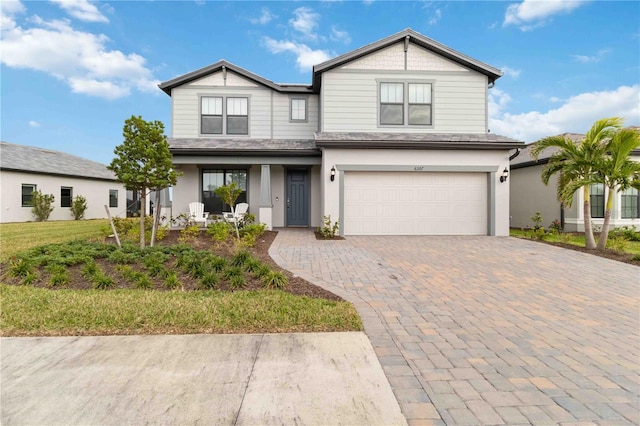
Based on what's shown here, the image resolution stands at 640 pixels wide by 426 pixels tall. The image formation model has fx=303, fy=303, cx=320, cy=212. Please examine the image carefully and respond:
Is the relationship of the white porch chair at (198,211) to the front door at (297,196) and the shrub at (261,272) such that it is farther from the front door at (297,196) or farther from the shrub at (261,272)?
the shrub at (261,272)

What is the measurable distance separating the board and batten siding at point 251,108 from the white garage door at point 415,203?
3.97 metres

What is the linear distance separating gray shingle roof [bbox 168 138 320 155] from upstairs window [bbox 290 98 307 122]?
A: 1.24 meters

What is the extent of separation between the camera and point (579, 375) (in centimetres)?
260

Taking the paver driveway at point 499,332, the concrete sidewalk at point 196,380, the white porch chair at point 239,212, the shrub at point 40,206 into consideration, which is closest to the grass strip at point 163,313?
the concrete sidewalk at point 196,380

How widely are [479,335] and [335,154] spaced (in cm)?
862

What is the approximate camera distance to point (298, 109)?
13.6 m

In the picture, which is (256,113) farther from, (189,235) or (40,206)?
(40,206)

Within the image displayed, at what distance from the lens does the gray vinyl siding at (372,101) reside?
12.1 meters

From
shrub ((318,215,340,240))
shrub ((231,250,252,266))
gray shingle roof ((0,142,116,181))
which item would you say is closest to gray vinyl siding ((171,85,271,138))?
shrub ((318,215,340,240))

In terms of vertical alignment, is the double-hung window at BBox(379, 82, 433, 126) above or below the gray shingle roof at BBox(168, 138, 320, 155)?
above

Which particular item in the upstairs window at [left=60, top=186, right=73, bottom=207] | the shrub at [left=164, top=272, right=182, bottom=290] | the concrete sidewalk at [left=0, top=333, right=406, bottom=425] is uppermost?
the upstairs window at [left=60, top=186, right=73, bottom=207]

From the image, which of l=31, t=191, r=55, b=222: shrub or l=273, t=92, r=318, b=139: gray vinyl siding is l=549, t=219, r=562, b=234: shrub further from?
l=31, t=191, r=55, b=222: shrub

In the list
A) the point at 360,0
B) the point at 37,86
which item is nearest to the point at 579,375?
the point at 360,0

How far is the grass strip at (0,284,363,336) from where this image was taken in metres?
3.39
